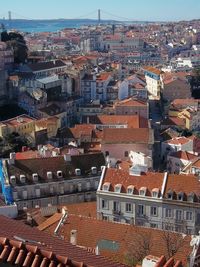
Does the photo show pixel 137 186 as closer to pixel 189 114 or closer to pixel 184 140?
pixel 184 140

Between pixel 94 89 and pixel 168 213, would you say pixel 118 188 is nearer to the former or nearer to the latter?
pixel 168 213

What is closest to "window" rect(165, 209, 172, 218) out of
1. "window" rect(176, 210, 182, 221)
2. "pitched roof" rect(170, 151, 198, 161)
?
"window" rect(176, 210, 182, 221)

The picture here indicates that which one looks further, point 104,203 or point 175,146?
point 175,146

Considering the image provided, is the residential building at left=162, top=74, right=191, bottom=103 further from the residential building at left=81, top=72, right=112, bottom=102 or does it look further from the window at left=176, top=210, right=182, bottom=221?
the window at left=176, top=210, right=182, bottom=221

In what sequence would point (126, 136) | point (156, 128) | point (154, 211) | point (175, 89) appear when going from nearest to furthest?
1. point (154, 211)
2. point (126, 136)
3. point (156, 128)
4. point (175, 89)

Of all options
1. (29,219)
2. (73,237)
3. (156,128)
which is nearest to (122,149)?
(156,128)

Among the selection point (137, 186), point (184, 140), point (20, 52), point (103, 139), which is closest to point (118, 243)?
point (137, 186)
